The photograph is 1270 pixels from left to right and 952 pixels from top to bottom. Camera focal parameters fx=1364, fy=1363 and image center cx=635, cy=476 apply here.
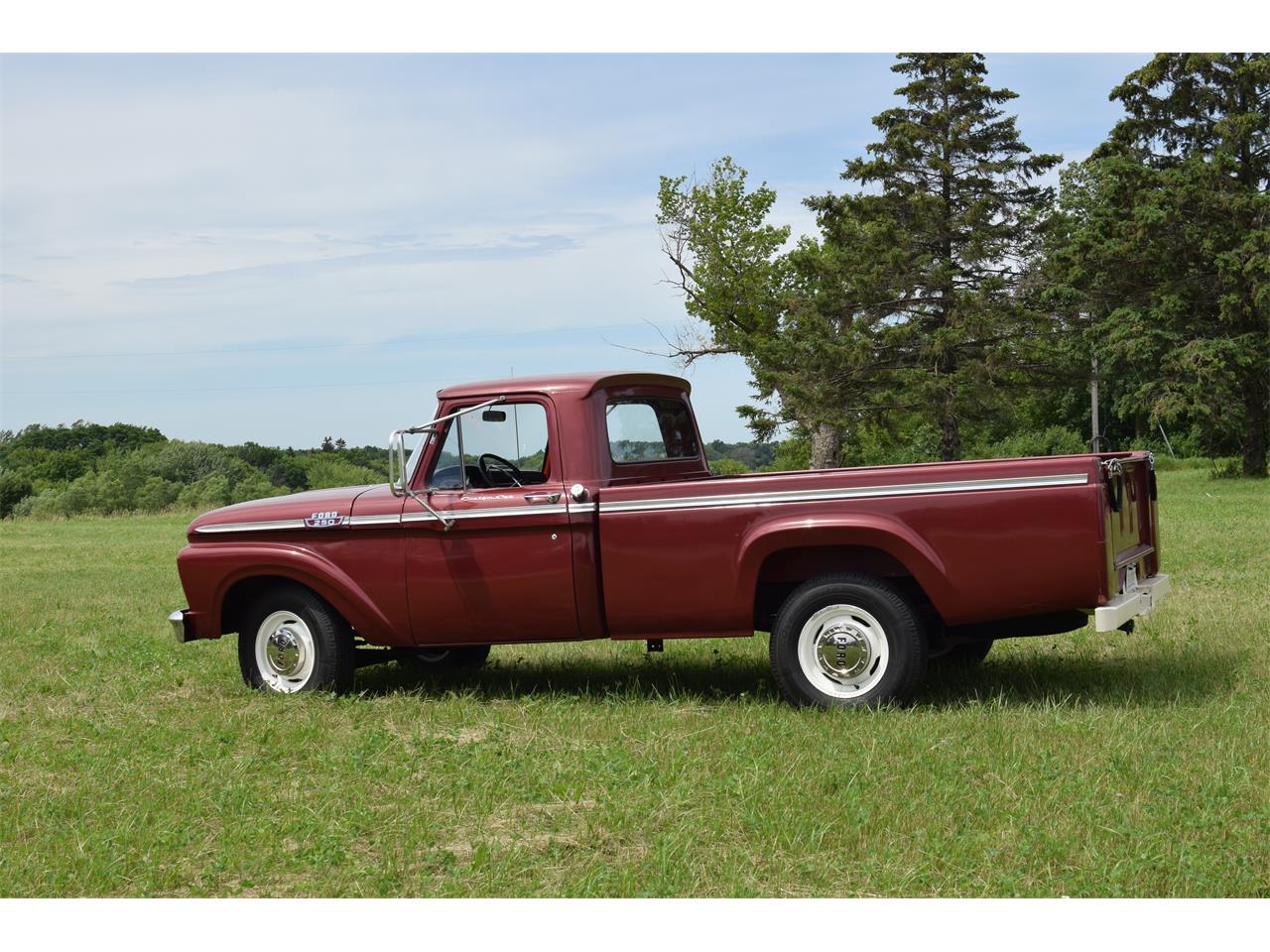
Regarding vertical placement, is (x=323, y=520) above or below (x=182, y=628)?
above

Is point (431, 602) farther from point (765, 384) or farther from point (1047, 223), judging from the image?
point (1047, 223)

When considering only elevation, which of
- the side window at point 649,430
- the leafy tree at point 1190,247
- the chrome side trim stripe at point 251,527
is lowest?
the chrome side trim stripe at point 251,527

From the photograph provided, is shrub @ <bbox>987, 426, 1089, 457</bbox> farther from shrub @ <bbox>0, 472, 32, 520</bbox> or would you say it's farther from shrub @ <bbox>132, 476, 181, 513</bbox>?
shrub @ <bbox>0, 472, 32, 520</bbox>

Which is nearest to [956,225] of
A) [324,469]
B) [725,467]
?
[324,469]

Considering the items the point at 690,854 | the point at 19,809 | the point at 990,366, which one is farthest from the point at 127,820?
the point at 990,366

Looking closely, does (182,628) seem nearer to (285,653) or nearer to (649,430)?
(285,653)

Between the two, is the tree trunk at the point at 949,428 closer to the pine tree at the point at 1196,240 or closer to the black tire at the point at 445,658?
the pine tree at the point at 1196,240

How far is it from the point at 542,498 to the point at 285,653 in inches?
89.9

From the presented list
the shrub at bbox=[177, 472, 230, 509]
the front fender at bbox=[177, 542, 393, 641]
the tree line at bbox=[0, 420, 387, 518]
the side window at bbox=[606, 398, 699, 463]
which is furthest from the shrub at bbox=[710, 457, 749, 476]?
the shrub at bbox=[177, 472, 230, 509]

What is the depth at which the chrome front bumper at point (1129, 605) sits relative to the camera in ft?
24.0

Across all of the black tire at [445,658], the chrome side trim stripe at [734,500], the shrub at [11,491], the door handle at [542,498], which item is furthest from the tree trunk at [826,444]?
the door handle at [542,498]

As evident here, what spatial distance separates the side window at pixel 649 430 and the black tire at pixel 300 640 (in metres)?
2.23

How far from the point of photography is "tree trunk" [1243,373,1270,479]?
37.5 meters

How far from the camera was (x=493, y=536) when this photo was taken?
8477 millimetres
